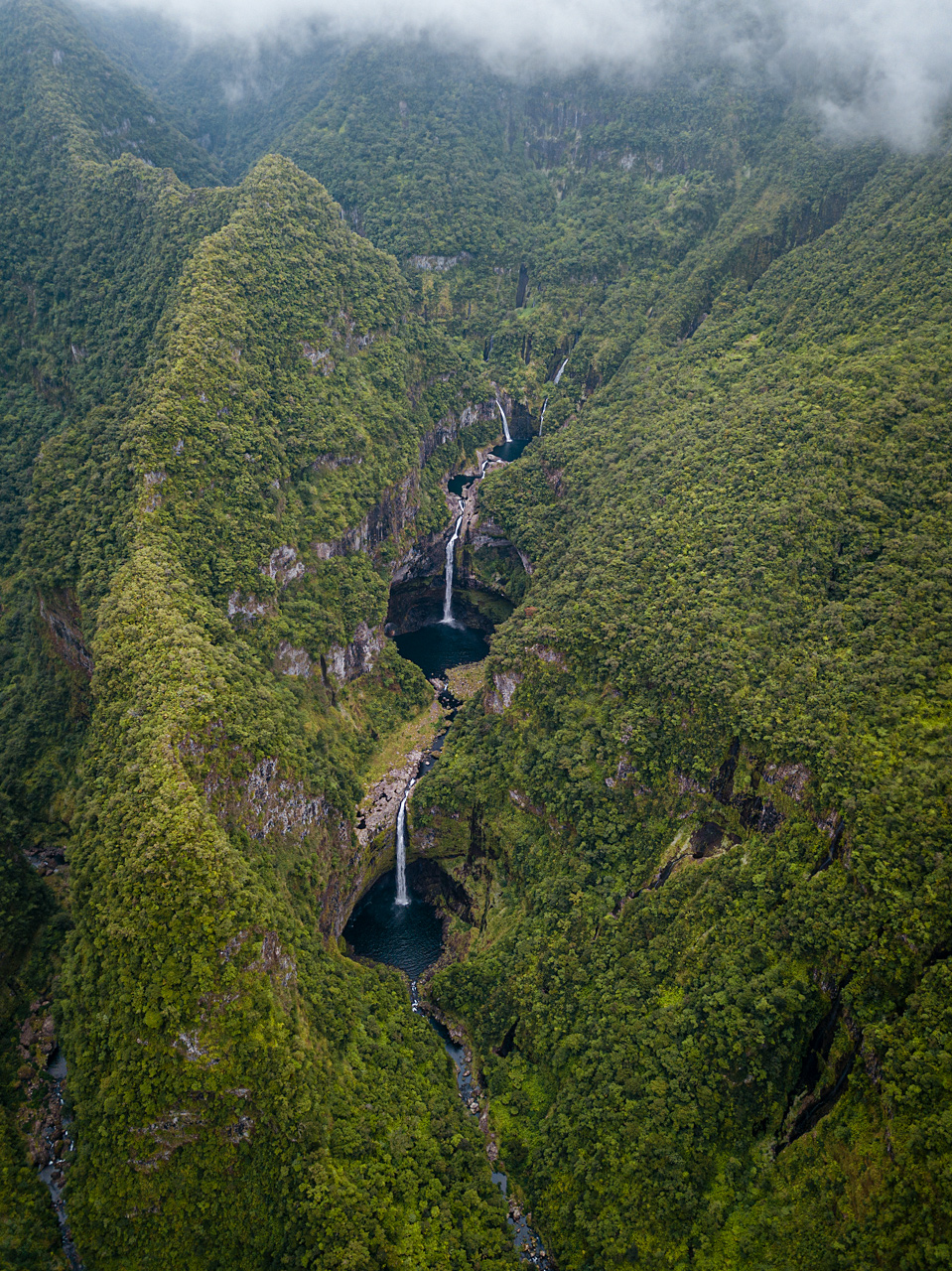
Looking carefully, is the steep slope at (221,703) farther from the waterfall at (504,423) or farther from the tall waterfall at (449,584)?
the waterfall at (504,423)

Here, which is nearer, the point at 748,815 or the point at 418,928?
the point at 748,815

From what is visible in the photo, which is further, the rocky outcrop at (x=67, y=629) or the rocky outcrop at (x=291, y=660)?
the rocky outcrop at (x=291, y=660)

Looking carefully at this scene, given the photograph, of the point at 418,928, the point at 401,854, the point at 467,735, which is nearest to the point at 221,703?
the point at 401,854

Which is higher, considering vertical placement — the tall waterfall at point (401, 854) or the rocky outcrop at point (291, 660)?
the rocky outcrop at point (291, 660)

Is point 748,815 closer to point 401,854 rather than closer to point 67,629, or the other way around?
point 401,854

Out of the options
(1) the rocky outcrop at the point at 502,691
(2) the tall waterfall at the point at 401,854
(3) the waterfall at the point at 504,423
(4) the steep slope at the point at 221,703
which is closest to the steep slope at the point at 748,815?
(1) the rocky outcrop at the point at 502,691

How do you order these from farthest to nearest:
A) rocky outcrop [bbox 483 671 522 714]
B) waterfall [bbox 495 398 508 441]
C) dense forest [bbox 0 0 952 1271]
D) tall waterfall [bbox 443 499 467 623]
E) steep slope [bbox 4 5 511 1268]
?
waterfall [bbox 495 398 508 441] → tall waterfall [bbox 443 499 467 623] → rocky outcrop [bbox 483 671 522 714] → steep slope [bbox 4 5 511 1268] → dense forest [bbox 0 0 952 1271]

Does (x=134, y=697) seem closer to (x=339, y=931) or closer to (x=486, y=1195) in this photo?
(x=339, y=931)

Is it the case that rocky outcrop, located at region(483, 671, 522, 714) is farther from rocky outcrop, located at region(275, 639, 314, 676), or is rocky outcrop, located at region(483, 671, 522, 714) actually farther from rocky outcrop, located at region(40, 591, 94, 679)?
rocky outcrop, located at region(40, 591, 94, 679)

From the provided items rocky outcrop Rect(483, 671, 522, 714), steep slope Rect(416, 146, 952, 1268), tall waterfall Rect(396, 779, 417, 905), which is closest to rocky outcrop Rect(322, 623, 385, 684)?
steep slope Rect(416, 146, 952, 1268)
